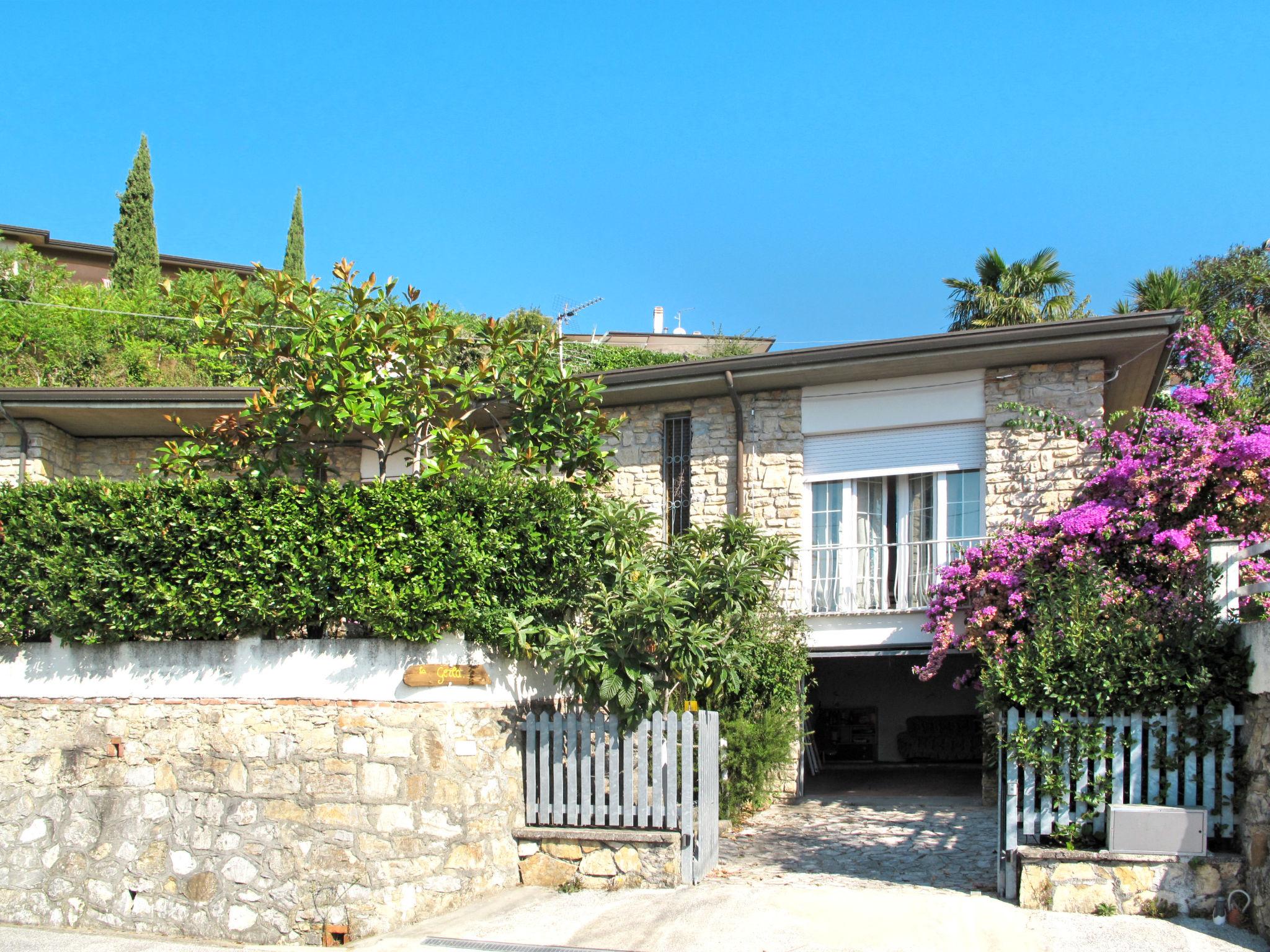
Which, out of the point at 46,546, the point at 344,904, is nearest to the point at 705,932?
the point at 344,904

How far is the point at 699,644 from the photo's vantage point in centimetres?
883

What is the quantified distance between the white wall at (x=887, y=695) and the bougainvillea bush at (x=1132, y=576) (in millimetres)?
5628

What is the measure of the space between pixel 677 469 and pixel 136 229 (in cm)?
2607

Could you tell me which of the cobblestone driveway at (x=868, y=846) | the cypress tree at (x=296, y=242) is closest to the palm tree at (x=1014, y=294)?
the cobblestone driveway at (x=868, y=846)

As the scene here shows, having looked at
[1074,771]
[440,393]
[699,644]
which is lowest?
[1074,771]

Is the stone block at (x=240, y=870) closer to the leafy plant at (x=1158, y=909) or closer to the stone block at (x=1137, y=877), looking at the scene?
the stone block at (x=1137, y=877)

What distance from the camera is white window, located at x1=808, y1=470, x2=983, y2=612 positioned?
43.1 feet

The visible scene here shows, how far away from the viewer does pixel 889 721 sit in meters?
18.9

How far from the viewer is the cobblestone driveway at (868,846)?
9062mm

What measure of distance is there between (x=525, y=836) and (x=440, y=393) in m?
4.01

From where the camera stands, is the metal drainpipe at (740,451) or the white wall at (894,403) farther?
the metal drainpipe at (740,451)

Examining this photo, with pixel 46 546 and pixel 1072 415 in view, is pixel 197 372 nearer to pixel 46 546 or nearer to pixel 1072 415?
pixel 46 546

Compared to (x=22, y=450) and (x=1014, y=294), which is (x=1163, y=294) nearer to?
(x=1014, y=294)

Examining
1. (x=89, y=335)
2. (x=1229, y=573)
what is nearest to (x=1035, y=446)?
(x=1229, y=573)
